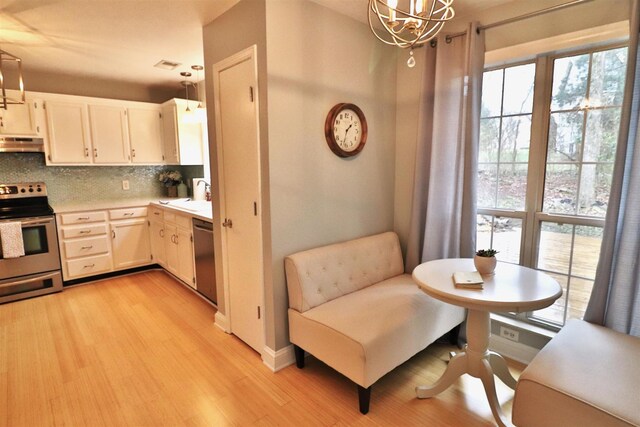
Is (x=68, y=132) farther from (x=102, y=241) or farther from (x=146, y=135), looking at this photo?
(x=102, y=241)

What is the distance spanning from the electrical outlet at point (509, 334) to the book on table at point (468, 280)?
81 centimetres

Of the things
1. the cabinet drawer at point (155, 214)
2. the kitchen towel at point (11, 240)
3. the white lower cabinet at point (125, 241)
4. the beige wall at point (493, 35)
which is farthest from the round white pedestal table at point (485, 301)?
the kitchen towel at point (11, 240)

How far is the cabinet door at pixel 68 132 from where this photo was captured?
3738mm

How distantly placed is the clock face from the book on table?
1198 millimetres

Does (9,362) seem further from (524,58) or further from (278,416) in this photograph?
(524,58)

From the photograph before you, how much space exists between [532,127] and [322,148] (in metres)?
1.43

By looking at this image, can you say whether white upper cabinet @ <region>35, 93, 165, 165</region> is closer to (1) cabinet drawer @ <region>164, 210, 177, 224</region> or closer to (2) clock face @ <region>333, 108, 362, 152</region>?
(1) cabinet drawer @ <region>164, 210, 177, 224</region>

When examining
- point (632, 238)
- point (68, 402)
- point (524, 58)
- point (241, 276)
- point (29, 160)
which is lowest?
point (68, 402)

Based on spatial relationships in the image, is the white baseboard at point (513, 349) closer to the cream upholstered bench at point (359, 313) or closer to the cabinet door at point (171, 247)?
the cream upholstered bench at point (359, 313)

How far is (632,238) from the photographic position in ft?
5.74

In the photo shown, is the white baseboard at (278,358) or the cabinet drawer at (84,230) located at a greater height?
the cabinet drawer at (84,230)

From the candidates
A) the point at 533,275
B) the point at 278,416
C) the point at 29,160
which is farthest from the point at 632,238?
the point at 29,160

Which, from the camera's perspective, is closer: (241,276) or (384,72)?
(241,276)

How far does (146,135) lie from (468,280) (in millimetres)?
4251
